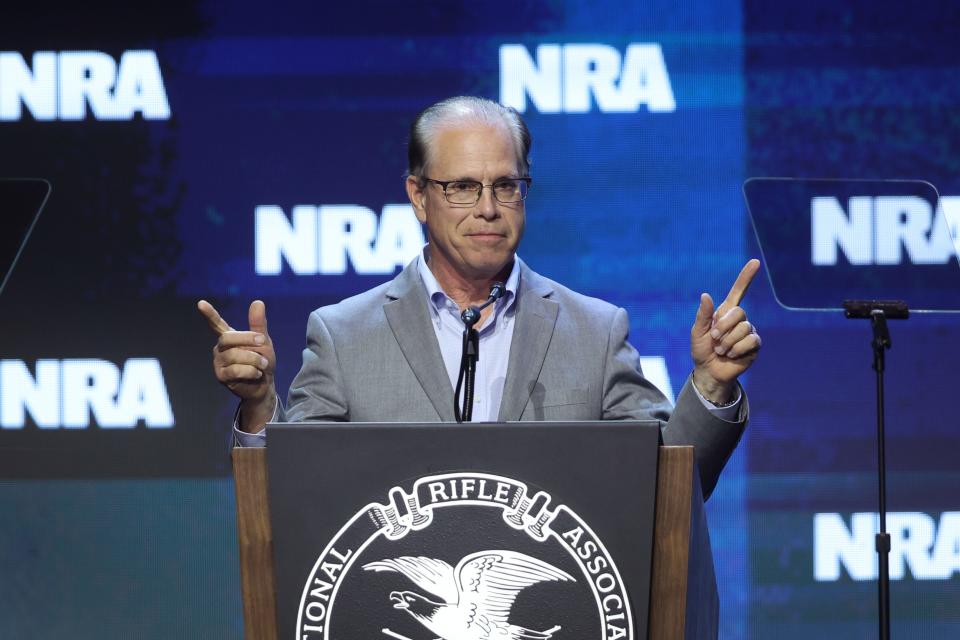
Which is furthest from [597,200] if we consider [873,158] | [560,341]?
[560,341]

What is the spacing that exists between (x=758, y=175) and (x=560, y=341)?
197 cm

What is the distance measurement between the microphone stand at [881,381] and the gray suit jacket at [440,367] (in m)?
1.55

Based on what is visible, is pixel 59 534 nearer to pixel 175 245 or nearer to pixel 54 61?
pixel 175 245

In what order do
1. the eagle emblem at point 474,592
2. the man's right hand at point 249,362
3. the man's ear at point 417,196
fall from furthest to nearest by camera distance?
the man's ear at point 417,196, the man's right hand at point 249,362, the eagle emblem at point 474,592

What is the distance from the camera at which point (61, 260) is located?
3.99 m

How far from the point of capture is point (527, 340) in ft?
7.27

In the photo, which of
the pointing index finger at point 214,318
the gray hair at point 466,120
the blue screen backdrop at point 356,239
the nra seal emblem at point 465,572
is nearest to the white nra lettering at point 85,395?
the blue screen backdrop at point 356,239

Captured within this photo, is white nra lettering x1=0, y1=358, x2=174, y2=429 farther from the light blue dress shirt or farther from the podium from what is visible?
the podium

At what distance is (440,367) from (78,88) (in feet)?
7.82

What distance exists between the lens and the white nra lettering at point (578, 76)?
12.9ft

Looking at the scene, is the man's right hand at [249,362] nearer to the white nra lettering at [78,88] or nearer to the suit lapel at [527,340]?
the suit lapel at [527,340]

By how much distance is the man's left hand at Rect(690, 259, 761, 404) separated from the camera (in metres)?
1.76

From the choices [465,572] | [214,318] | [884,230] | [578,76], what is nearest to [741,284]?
[465,572]

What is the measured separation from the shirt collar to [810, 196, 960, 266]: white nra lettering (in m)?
2.01
